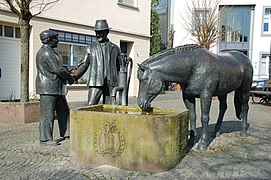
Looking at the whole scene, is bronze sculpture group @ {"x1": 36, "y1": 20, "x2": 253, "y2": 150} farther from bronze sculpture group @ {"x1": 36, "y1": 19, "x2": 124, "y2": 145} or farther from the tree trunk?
the tree trunk

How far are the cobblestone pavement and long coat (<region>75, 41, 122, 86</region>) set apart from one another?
1.32m

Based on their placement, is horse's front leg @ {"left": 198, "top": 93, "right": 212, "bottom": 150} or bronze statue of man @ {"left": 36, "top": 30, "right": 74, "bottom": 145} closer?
horse's front leg @ {"left": 198, "top": 93, "right": 212, "bottom": 150}

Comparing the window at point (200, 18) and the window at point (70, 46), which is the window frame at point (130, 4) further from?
the window at point (200, 18)

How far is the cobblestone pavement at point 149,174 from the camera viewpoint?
157 inches

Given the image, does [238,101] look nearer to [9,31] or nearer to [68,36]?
[68,36]

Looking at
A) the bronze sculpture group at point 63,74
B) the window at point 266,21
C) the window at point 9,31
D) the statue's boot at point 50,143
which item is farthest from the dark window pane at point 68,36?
the window at point 266,21

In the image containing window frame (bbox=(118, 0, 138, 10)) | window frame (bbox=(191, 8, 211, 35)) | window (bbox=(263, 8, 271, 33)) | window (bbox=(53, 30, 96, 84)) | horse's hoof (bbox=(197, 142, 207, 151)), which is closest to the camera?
horse's hoof (bbox=(197, 142, 207, 151))

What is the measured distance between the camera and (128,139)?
4066 millimetres

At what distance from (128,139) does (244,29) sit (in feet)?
83.3

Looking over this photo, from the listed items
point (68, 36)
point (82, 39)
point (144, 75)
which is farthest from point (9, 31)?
point (144, 75)

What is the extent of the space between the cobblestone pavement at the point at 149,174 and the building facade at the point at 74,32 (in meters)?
5.62

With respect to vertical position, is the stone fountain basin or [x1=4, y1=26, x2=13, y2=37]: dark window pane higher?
[x1=4, y1=26, x2=13, y2=37]: dark window pane

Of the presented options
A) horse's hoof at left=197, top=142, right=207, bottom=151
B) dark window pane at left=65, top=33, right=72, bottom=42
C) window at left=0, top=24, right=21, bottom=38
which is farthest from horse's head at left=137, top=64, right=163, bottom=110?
dark window pane at left=65, top=33, right=72, bottom=42

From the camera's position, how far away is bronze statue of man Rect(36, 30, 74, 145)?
5.13m
